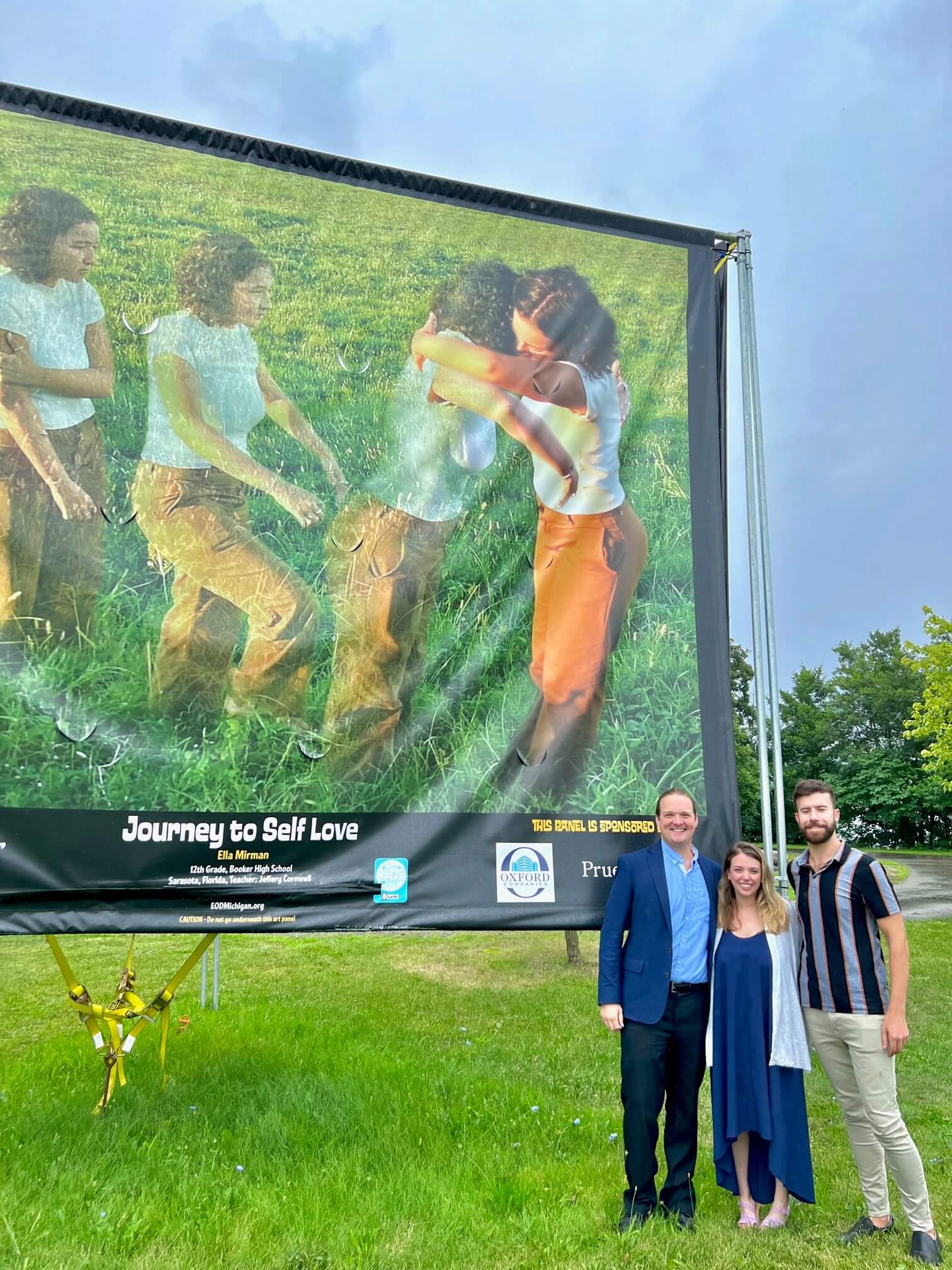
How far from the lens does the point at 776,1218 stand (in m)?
3.51

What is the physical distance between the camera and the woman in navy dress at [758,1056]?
3461 mm

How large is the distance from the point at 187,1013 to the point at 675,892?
541 cm

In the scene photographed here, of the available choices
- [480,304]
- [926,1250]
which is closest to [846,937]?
[926,1250]

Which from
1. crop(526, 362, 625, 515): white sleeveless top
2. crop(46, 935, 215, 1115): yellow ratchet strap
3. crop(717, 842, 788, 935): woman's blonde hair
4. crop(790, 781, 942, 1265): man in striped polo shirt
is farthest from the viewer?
crop(526, 362, 625, 515): white sleeveless top

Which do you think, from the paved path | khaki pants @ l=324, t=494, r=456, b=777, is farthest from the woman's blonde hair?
the paved path

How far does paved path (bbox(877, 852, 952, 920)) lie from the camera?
15409 mm

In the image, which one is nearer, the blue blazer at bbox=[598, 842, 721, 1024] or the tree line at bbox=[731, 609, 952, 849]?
the blue blazer at bbox=[598, 842, 721, 1024]

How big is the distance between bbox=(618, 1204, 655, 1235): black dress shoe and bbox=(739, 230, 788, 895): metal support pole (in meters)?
1.52

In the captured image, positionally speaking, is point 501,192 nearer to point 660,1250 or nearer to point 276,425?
point 276,425

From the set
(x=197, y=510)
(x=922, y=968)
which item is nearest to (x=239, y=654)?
(x=197, y=510)

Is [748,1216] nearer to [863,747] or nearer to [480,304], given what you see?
[480,304]

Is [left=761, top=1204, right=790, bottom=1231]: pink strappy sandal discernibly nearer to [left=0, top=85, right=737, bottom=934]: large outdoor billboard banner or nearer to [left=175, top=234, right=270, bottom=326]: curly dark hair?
[left=0, top=85, right=737, bottom=934]: large outdoor billboard banner

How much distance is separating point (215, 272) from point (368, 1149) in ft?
14.4

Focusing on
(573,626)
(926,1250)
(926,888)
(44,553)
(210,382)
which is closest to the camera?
(926,1250)
